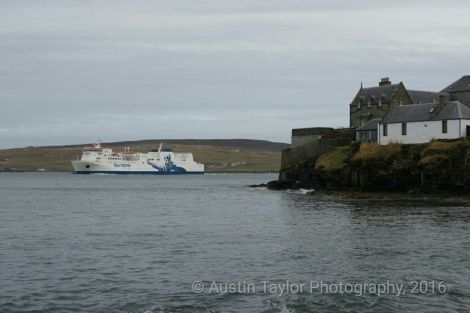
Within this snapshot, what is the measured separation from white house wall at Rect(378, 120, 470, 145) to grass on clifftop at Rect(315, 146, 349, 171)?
5.39 m

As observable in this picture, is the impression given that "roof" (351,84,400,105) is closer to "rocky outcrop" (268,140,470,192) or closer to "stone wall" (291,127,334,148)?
"stone wall" (291,127,334,148)

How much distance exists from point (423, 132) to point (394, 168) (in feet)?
21.4

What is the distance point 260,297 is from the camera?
20.6m

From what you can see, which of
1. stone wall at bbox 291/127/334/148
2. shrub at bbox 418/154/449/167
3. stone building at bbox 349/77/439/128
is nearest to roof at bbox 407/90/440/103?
stone building at bbox 349/77/439/128

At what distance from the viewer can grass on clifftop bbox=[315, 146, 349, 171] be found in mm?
74875

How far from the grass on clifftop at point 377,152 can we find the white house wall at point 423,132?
7.34 feet

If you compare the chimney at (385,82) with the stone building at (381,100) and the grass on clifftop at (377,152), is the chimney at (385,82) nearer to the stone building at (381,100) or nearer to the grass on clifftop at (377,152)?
the stone building at (381,100)

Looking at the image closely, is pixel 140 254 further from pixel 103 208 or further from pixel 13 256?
pixel 103 208

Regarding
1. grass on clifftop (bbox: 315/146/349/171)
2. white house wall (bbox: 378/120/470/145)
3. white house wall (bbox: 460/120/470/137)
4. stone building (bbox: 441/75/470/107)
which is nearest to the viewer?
white house wall (bbox: 460/120/470/137)

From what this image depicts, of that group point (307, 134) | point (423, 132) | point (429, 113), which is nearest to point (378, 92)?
point (307, 134)

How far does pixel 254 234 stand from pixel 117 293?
52.0 feet

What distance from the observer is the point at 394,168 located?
67375 millimetres

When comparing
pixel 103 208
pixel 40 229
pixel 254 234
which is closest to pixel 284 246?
pixel 254 234

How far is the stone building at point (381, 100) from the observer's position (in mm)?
92438
